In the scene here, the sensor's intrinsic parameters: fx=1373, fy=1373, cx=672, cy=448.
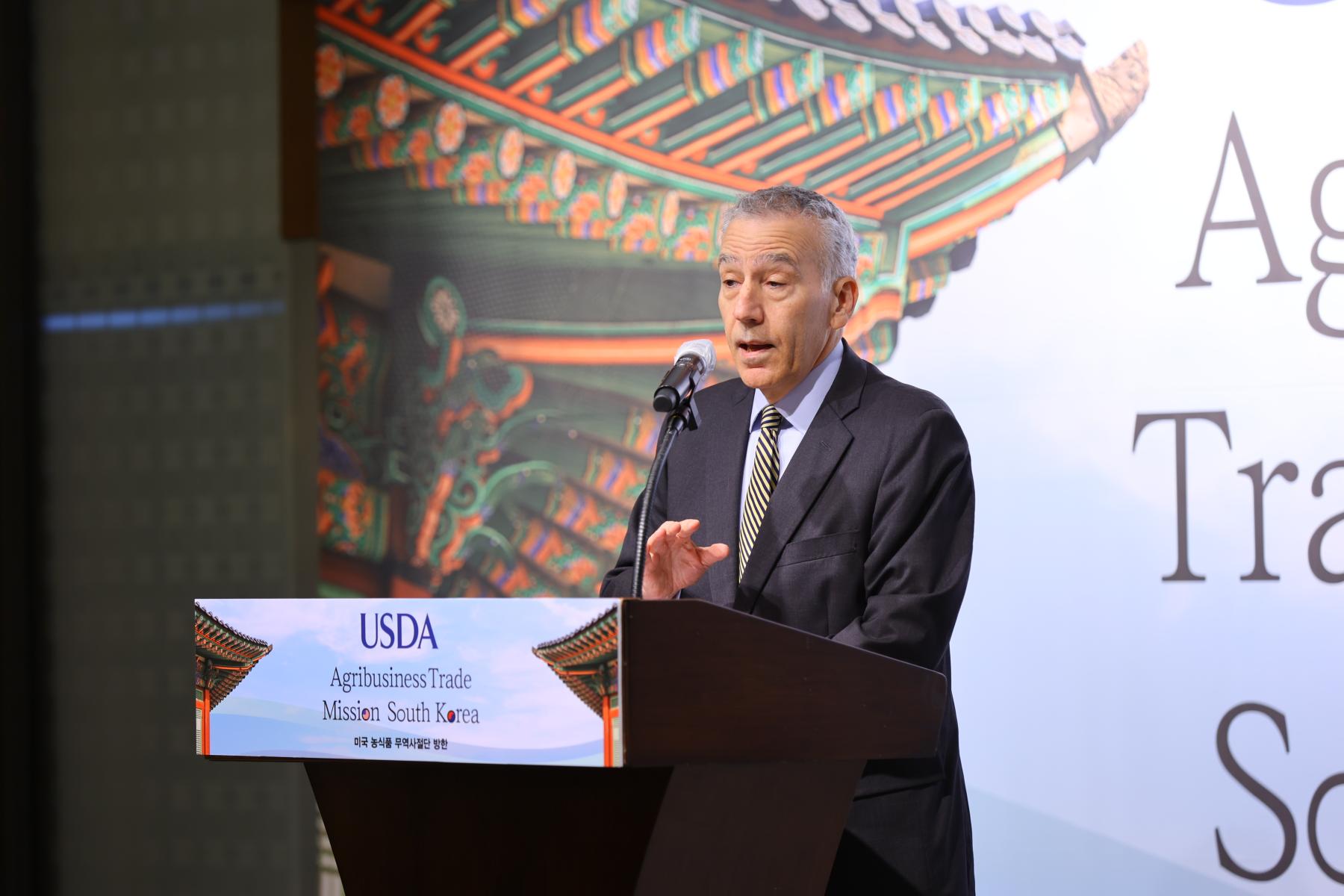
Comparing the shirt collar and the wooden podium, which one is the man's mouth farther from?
the wooden podium

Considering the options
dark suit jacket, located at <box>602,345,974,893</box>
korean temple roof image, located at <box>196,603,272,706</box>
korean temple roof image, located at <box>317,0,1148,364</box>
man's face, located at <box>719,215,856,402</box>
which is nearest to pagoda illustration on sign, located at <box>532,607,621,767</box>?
korean temple roof image, located at <box>196,603,272,706</box>

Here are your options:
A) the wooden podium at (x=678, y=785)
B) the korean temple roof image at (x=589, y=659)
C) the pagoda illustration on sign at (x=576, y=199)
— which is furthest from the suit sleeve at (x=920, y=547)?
the pagoda illustration on sign at (x=576, y=199)

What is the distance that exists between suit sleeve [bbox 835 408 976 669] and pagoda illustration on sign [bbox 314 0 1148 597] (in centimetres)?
137

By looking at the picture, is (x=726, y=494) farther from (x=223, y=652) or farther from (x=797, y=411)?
(x=223, y=652)

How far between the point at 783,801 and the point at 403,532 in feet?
7.46

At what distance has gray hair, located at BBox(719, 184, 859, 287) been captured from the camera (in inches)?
79.9

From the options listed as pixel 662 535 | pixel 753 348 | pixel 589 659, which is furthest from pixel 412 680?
pixel 753 348

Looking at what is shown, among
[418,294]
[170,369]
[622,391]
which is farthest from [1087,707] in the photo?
[170,369]

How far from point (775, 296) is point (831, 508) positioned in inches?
13.2

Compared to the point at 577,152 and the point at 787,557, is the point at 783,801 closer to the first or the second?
the point at 787,557

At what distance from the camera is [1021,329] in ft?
10.3

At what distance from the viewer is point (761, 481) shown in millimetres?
A: 1989

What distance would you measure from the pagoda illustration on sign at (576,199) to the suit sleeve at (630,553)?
1.22 metres

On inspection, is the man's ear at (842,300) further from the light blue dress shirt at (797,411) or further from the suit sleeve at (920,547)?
the suit sleeve at (920,547)
